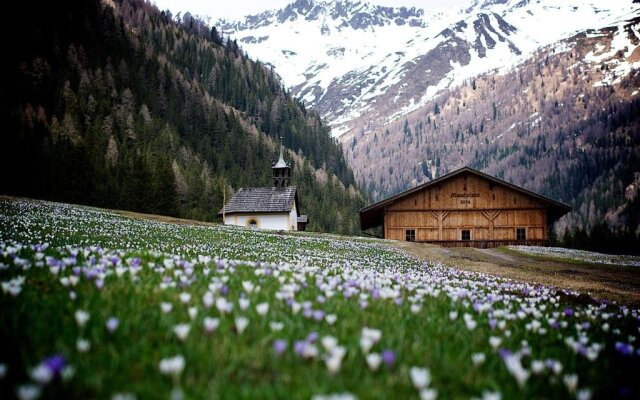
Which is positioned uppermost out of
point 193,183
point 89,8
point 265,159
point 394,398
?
point 89,8

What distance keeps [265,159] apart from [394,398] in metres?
183

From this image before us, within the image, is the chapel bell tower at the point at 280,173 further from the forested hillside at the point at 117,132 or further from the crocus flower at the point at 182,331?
the crocus flower at the point at 182,331

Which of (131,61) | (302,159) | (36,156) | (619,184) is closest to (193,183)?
(36,156)

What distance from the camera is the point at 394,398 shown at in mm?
2484

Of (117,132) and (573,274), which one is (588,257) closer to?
(573,274)

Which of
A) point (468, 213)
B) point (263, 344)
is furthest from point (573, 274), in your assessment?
point (468, 213)

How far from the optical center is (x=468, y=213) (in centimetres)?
5125

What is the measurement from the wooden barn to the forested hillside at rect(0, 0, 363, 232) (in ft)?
169

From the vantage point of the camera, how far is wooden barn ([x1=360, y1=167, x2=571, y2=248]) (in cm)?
5009

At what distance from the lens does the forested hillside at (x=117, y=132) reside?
241ft

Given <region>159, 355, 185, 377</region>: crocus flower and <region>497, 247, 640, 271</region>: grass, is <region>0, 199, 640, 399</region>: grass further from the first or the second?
<region>497, 247, 640, 271</region>: grass

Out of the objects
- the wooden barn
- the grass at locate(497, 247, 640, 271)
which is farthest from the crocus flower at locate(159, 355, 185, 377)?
the wooden barn

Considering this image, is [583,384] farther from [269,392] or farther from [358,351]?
[269,392]

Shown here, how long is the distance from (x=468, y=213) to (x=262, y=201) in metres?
37.7
